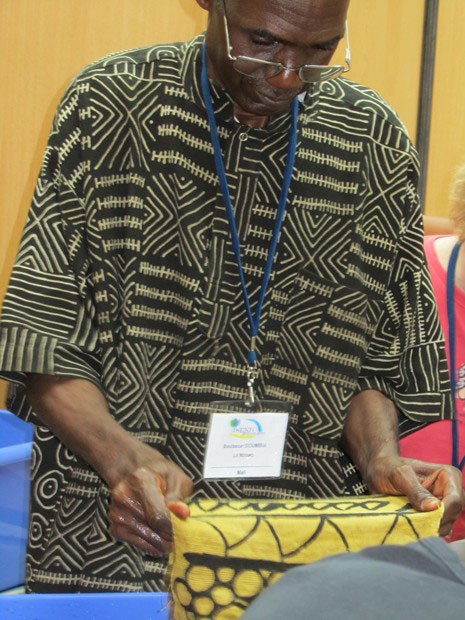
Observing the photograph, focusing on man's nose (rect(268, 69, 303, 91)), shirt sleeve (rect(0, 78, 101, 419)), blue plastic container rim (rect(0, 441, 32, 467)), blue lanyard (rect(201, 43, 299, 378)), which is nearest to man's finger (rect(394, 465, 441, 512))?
blue lanyard (rect(201, 43, 299, 378))

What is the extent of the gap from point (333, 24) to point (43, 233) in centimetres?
47

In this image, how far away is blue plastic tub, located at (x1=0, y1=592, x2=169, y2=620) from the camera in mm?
1217

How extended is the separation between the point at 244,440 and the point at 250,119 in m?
0.45

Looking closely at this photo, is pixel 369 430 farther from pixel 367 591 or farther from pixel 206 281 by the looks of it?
pixel 367 591

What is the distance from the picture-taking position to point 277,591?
1.65 ft

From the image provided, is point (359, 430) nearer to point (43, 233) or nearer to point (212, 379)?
point (212, 379)

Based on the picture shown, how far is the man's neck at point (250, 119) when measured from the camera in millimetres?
1365

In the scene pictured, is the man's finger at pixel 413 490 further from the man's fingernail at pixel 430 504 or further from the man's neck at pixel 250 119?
the man's neck at pixel 250 119

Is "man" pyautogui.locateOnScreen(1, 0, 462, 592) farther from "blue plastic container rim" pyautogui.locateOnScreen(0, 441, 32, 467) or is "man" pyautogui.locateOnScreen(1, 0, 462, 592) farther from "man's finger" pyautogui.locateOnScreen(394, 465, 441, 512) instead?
"blue plastic container rim" pyautogui.locateOnScreen(0, 441, 32, 467)

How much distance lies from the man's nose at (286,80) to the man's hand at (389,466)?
46 cm

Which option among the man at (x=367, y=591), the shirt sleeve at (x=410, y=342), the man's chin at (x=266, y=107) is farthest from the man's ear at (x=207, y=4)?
the man at (x=367, y=591)

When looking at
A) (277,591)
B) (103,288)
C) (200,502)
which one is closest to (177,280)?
(103,288)

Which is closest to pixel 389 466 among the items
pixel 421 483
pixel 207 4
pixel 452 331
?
pixel 421 483

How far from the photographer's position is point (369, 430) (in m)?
1.39
